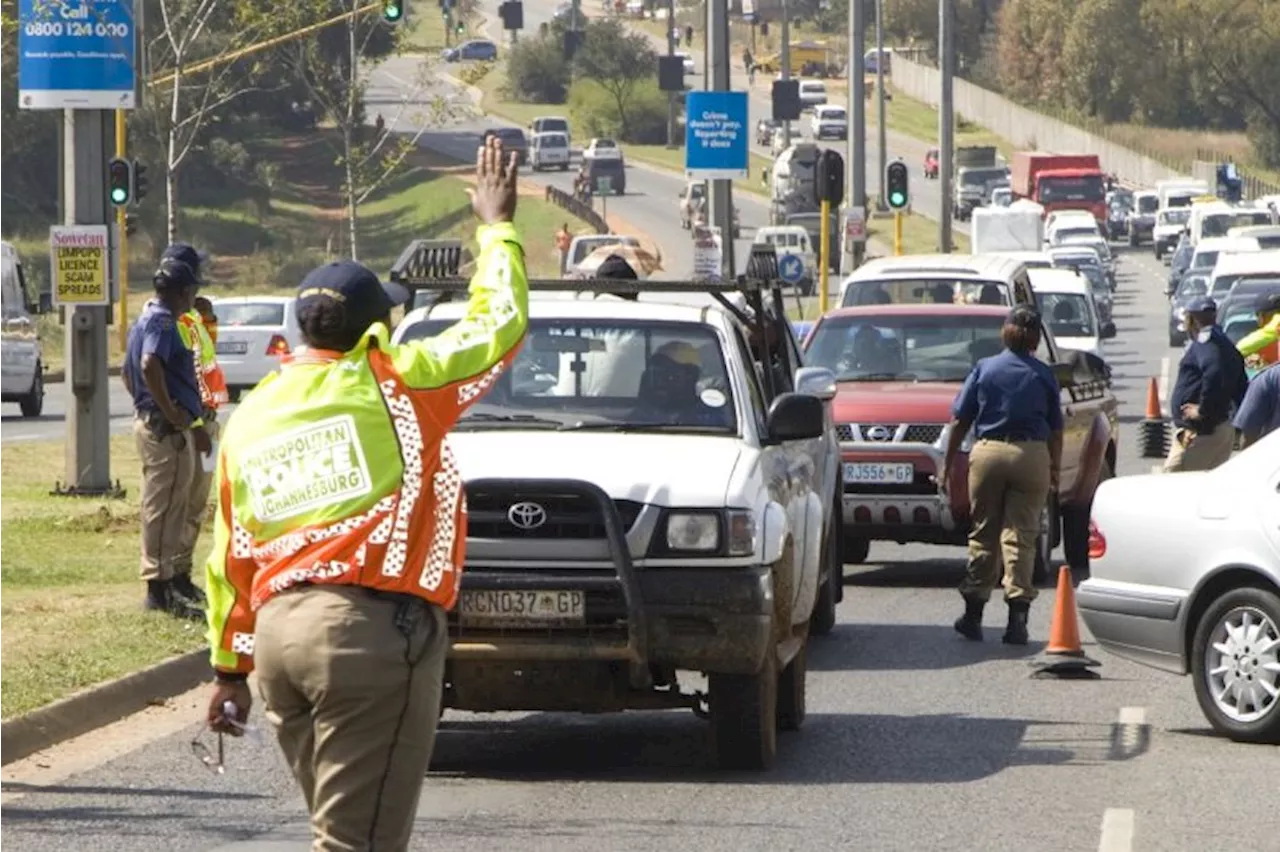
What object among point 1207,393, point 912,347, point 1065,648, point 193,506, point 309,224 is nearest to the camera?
point 1065,648

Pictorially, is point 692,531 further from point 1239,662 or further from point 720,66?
point 720,66

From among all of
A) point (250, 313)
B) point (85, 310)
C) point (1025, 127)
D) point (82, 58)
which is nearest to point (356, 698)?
point (82, 58)

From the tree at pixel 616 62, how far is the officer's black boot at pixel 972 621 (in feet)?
372

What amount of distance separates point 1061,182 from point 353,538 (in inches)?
3392

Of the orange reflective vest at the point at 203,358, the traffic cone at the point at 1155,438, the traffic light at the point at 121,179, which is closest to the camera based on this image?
the orange reflective vest at the point at 203,358

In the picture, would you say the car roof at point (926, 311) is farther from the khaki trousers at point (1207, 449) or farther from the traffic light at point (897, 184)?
the traffic light at point (897, 184)

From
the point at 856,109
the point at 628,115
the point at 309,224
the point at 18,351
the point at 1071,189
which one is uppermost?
the point at 628,115

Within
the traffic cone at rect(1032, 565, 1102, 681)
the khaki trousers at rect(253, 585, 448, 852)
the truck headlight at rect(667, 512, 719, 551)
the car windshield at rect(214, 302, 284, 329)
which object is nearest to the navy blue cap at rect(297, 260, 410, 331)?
the khaki trousers at rect(253, 585, 448, 852)

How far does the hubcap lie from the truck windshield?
78.2 metres

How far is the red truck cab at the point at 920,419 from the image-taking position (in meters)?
17.8

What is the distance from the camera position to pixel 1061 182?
90.7 m

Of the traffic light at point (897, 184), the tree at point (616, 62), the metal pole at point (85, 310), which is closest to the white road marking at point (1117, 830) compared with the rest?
the metal pole at point (85, 310)

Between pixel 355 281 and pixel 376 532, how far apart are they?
583mm

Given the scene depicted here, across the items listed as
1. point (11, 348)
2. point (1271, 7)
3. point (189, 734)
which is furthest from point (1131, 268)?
point (189, 734)
